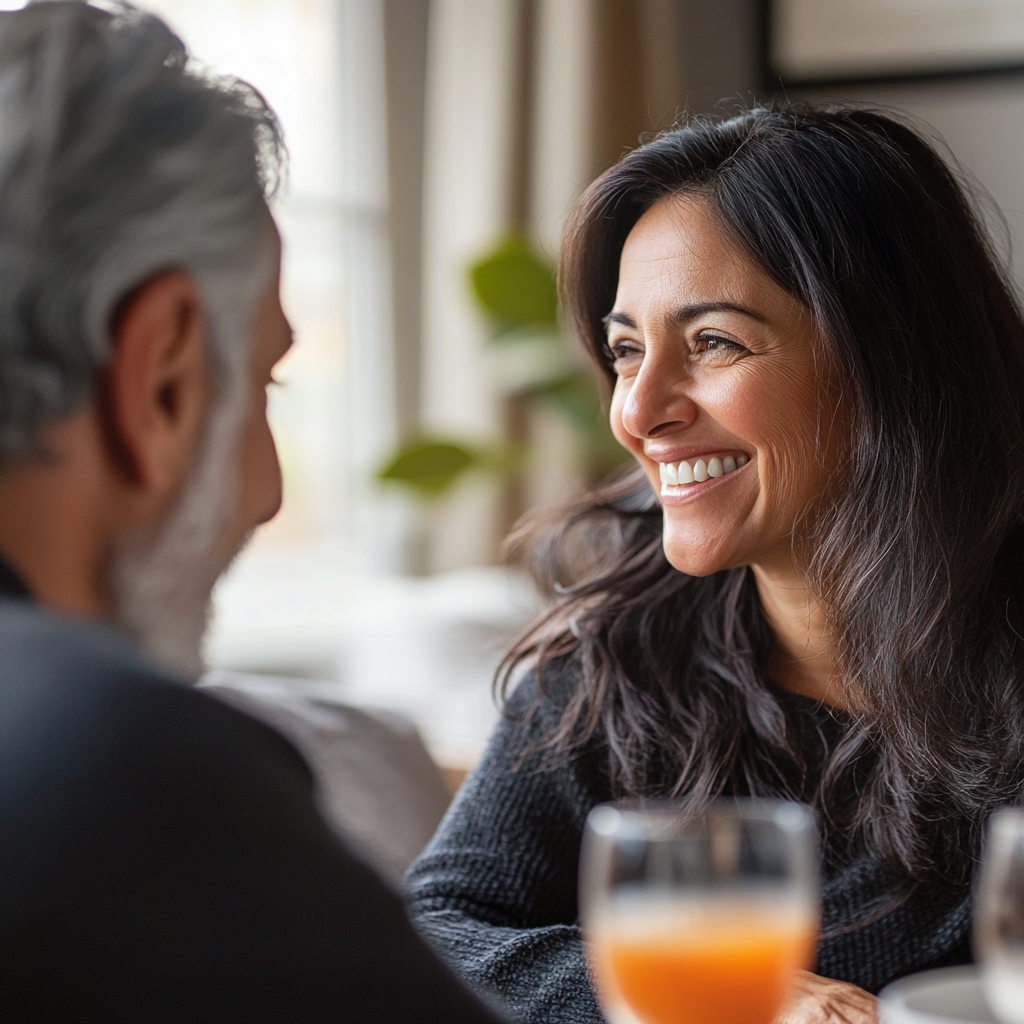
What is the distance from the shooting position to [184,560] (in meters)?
0.79

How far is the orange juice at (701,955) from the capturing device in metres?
0.70

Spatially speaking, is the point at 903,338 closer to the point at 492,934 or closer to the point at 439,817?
the point at 492,934

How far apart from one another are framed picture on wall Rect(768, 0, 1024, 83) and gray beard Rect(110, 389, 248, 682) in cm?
367

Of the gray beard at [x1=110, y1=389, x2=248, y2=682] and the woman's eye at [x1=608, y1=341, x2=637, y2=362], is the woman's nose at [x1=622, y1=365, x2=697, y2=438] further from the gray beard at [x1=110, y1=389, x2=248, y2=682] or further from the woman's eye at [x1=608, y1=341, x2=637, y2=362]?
the gray beard at [x1=110, y1=389, x2=248, y2=682]

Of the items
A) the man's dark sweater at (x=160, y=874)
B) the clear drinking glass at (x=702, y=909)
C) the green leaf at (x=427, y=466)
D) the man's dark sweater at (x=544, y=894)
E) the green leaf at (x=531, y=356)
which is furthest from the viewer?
the green leaf at (x=531, y=356)

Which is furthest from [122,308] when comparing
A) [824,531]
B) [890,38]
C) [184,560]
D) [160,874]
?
[890,38]

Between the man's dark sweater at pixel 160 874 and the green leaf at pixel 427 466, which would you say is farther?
the green leaf at pixel 427 466

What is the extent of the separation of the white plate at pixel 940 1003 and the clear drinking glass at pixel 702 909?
12cm

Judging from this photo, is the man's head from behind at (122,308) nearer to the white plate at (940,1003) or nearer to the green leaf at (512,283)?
the white plate at (940,1003)

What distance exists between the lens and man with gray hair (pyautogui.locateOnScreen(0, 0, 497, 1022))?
586 millimetres

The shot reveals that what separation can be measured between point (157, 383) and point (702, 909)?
409mm

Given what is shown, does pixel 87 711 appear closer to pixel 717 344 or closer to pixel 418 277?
pixel 717 344

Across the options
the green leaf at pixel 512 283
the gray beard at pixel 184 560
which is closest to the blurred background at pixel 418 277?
the green leaf at pixel 512 283

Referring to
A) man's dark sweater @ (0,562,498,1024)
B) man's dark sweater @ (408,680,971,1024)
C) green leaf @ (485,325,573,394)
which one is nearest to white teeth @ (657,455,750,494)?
man's dark sweater @ (408,680,971,1024)
